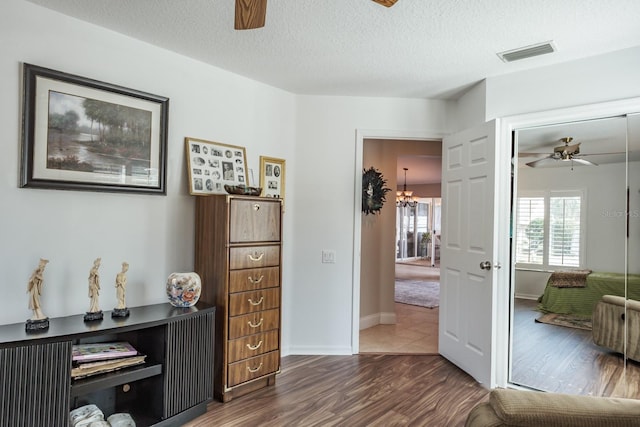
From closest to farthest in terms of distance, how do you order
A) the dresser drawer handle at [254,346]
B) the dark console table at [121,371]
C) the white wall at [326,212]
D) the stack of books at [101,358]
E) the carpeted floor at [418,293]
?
the dark console table at [121,371], the stack of books at [101,358], the dresser drawer handle at [254,346], the white wall at [326,212], the carpeted floor at [418,293]

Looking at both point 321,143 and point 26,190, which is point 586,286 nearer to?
point 321,143

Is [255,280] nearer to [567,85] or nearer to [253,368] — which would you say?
[253,368]

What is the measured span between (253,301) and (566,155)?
2503 mm

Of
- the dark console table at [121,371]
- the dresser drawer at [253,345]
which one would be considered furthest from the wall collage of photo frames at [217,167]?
the dresser drawer at [253,345]

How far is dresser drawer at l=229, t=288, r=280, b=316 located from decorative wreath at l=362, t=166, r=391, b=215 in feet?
6.09

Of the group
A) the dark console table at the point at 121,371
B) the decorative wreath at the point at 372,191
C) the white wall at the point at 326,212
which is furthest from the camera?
the decorative wreath at the point at 372,191

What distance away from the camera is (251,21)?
1.56 m

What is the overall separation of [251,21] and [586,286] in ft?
9.15

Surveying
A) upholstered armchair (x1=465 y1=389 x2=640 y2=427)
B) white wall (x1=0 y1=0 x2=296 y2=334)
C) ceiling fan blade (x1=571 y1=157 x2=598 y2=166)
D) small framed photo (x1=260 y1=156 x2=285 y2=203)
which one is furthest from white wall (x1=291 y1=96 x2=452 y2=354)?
upholstered armchair (x1=465 y1=389 x2=640 y2=427)

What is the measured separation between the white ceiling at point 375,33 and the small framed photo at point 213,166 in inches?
25.3

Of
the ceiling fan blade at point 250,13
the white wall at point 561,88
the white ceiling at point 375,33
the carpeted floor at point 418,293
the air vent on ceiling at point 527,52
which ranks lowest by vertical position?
the carpeted floor at point 418,293

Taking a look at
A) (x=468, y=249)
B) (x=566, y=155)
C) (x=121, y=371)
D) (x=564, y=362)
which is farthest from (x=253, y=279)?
(x=566, y=155)

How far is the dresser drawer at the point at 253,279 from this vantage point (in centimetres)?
272

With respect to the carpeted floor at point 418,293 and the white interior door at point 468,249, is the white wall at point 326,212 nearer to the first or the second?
the white interior door at point 468,249
